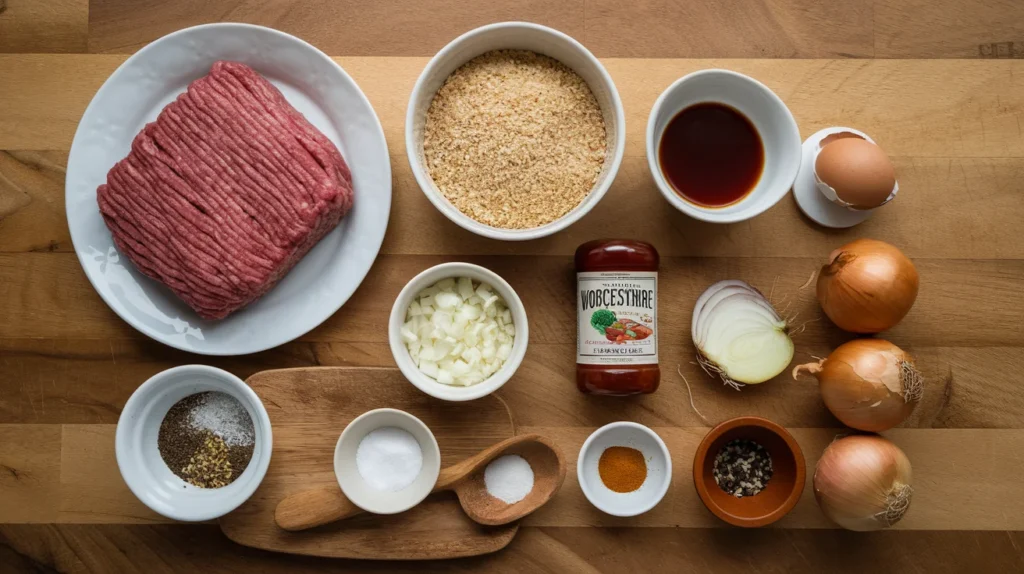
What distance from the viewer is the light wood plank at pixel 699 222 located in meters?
1.64

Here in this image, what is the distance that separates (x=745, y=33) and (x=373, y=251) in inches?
40.3

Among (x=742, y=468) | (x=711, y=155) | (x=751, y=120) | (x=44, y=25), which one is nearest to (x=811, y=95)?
(x=751, y=120)

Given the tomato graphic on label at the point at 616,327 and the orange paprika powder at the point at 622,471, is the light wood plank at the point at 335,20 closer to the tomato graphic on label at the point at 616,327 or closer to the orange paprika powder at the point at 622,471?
the tomato graphic on label at the point at 616,327

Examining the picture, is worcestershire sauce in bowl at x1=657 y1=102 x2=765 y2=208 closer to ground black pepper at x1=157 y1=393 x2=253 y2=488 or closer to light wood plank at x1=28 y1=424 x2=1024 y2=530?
light wood plank at x1=28 y1=424 x2=1024 y2=530

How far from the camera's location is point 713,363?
63.4 inches

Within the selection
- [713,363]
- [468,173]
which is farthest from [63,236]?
[713,363]

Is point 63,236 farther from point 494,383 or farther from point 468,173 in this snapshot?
point 494,383

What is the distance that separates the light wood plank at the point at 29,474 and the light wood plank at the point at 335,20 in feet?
3.06

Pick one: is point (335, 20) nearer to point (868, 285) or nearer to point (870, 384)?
point (868, 285)

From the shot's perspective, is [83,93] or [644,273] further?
[83,93]

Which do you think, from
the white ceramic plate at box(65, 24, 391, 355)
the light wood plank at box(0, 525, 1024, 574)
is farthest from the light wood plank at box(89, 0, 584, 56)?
the light wood plank at box(0, 525, 1024, 574)

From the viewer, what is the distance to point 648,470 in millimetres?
1585

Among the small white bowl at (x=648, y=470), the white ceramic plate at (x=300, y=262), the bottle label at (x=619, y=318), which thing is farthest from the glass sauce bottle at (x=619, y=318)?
the white ceramic plate at (x=300, y=262)

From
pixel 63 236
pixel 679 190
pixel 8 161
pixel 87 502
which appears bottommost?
pixel 87 502
